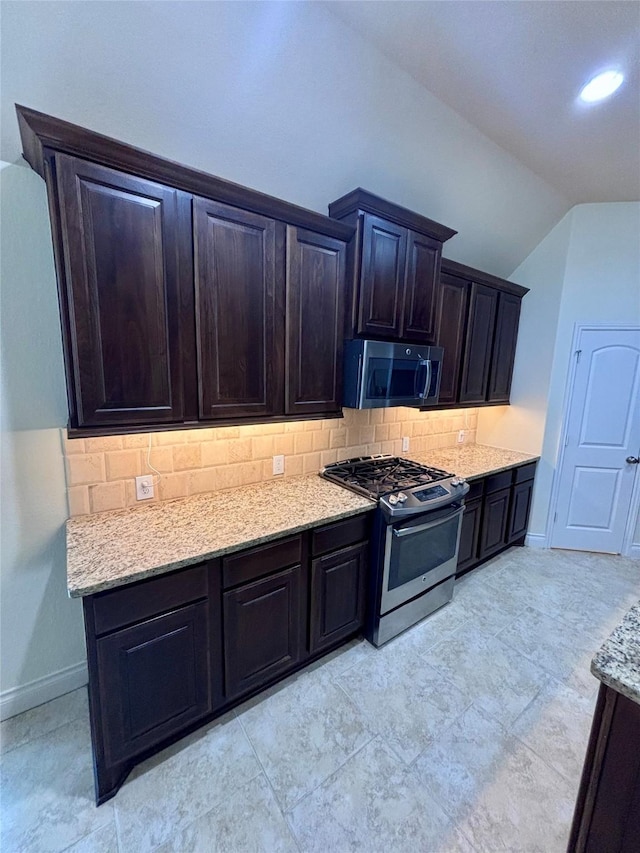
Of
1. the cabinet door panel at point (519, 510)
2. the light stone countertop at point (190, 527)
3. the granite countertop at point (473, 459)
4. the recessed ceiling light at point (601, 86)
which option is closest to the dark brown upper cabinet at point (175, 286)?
the light stone countertop at point (190, 527)

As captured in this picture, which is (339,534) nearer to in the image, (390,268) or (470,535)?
(470,535)

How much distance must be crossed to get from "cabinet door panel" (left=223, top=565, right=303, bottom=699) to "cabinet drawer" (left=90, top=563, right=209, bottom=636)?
19 centimetres

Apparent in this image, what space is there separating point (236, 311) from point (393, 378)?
1.11 meters

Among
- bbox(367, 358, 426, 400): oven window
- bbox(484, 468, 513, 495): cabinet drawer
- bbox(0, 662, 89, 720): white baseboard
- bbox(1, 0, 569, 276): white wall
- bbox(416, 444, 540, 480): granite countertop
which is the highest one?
bbox(1, 0, 569, 276): white wall

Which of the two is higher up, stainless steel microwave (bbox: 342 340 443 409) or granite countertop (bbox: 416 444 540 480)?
stainless steel microwave (bbox: 342 340 443 409)

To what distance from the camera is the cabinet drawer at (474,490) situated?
279 centimetres

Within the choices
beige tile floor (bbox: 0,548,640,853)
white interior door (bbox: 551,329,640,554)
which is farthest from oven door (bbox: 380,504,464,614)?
white interior door (bbox: 551,329,640,554)

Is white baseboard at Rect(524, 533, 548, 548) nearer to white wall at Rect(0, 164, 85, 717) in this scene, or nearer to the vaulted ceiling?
the vaulted ceiling

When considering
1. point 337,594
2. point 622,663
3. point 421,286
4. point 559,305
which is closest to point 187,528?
point 337,594

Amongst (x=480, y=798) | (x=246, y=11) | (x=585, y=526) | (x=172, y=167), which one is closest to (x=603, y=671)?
(x=480, y=798)

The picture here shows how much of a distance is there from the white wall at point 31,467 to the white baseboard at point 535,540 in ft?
12.6

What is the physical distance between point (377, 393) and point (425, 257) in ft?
3.25

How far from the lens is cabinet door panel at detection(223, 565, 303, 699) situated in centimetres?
166

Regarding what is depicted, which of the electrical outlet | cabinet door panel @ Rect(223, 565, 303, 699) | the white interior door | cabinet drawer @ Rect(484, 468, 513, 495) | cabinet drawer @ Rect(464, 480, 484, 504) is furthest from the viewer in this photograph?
the white interior door
